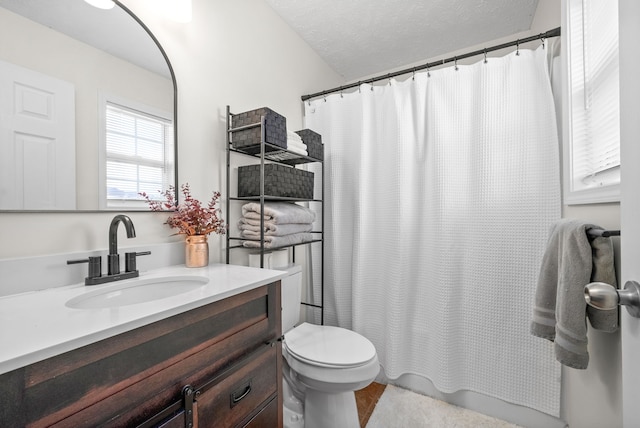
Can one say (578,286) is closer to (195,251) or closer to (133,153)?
(195,251)

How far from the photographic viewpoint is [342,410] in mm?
1316

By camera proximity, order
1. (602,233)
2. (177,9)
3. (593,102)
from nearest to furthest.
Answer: (602,233)
(593,102)
(177,9)

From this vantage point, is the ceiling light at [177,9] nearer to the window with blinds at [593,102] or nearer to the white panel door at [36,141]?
the white panel door at [36,141]

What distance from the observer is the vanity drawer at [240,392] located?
750mm

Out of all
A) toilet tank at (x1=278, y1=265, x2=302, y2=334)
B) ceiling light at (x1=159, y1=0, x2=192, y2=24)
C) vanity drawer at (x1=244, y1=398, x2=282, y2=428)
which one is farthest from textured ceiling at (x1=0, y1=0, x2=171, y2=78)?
vanity drawer at (x1=244, y1=398, x2=282, y2=428)

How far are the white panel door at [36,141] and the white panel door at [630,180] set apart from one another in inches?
54.6

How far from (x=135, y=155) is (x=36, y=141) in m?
0.29

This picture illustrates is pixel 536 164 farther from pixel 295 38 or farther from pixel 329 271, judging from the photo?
pixel 295 38

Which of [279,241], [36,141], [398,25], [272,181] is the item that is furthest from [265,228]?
[398,25]

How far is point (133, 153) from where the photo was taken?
1.11 m

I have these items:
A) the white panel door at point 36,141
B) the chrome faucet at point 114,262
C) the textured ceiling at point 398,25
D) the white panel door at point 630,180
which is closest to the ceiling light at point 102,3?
the white panel door at point 36,141

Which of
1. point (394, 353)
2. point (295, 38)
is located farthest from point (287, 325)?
point (295, 38)

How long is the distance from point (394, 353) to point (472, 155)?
1.28 meters

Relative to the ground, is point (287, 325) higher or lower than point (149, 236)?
lower
